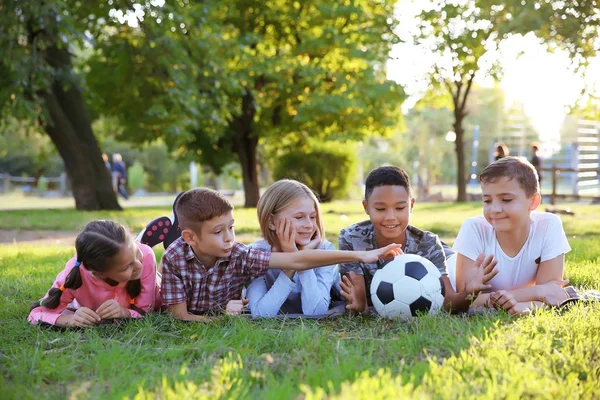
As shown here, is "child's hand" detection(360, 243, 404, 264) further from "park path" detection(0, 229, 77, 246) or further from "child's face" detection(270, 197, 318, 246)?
"park path" detection(0, 229, 77, 246)

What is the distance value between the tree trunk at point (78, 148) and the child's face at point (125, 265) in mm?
14125

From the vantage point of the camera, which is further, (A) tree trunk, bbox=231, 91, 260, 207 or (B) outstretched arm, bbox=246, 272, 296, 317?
(A) tree trunk, bbox=231, 91, 260, 207

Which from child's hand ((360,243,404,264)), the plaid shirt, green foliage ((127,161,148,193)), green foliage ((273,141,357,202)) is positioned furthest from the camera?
green foliage ((127,161,148,193))

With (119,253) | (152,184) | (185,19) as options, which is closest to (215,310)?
(119,253)

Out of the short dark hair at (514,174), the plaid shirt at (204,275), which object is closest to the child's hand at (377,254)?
the plaid shirt at (204,275)

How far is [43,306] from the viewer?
4.73 metres

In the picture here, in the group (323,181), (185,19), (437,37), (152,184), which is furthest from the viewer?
(152,184)

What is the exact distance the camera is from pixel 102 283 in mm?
4711

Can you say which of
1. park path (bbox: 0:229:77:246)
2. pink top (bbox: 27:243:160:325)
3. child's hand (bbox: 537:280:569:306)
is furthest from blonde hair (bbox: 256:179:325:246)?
park path (bbox: 0:229:77:246)

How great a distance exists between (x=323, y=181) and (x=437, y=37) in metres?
7.15

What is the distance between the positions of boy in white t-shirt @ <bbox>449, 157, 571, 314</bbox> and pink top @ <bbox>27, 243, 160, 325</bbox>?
89.9 inches

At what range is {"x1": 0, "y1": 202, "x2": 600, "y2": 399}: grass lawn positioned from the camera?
2.97 meters

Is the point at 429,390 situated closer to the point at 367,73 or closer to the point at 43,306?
the point at 43,306

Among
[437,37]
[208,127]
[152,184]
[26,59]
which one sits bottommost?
[152,184]
